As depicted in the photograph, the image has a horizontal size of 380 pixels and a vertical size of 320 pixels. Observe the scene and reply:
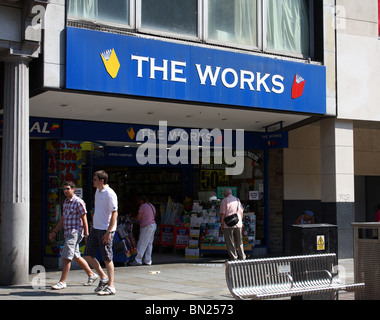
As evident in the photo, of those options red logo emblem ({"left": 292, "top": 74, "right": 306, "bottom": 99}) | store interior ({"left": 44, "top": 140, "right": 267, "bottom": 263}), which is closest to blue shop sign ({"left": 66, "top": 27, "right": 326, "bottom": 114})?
red logo emblem ({"left": 292, "top": 74, "right": 306, "bottom": 99})

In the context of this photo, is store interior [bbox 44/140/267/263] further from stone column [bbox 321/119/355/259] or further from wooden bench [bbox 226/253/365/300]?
wooden bench [bbox 226/253/365/300]

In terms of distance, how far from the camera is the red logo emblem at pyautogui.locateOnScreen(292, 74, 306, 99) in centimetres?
1391

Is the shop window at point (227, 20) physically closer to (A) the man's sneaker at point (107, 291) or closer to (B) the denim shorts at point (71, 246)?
(B) the denim shorts at point (71, 246)

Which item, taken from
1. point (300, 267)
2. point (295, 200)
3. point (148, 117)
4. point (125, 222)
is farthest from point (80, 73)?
point (295, 200)

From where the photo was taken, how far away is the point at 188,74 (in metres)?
12.4

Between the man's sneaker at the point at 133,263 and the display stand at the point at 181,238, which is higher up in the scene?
the display stand at the point at 181,238

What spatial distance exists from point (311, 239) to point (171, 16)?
631 centimetres

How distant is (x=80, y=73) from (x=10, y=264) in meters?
3.60

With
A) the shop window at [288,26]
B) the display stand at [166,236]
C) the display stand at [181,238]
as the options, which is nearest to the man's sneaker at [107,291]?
the display stand at [181,238]

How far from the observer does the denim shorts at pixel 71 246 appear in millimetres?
9406

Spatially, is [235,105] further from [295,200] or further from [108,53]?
[295,200]

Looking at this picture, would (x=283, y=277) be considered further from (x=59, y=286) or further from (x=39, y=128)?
(x=39, y=128)

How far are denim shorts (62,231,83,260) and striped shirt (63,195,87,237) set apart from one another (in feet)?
0.24
